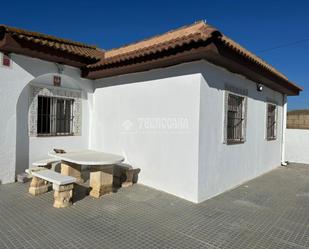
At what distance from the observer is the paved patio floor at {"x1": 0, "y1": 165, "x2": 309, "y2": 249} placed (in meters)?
3.71

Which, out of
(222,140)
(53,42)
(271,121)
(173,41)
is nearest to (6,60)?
(53,42)

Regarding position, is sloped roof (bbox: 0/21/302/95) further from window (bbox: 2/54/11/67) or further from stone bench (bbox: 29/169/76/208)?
stone bench (bbox: 29/169/76/208)

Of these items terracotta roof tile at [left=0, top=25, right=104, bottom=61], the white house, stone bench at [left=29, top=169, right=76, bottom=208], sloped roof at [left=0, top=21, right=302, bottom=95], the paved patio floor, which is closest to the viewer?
the paved patio floor

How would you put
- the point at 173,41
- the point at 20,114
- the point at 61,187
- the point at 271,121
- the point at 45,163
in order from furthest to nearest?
the point at 271,121 → the point at 20,114 → the point at 45,163 → the point at 173,41 → the point at 61,187

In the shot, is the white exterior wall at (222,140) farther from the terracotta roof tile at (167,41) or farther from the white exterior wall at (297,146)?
the white exterior wall at (297,146)

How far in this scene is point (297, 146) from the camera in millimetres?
11992

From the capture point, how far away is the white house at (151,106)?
18.2ft

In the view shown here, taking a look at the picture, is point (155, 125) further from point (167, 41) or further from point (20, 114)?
point (20, 114)

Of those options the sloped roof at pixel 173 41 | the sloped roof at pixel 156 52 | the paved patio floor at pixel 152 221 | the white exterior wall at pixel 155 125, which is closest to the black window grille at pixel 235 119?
the sloped roof at pixel 156 52

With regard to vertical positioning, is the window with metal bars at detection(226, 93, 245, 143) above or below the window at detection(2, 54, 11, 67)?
below

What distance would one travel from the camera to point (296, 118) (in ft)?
44.7

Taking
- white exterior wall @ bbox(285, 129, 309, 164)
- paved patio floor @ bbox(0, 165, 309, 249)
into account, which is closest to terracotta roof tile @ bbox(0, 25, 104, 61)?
paved patio floor @ bbox(0, 165, 309, 249)

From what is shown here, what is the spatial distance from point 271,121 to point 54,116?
26.1 feet

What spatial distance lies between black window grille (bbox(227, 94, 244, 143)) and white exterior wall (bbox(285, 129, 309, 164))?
249 inches
